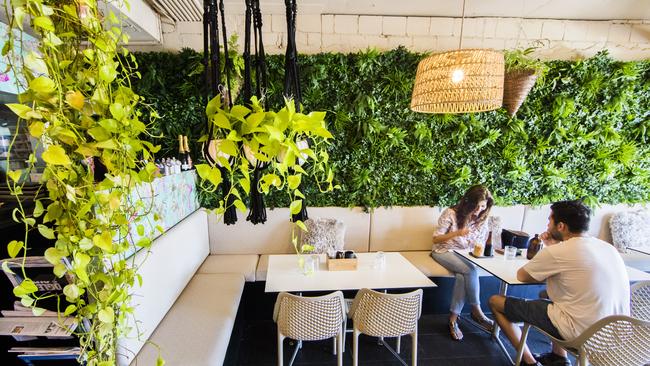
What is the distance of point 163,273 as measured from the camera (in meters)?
1.87

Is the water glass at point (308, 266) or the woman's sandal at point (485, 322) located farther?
the woman's sandal at point (485, 322)

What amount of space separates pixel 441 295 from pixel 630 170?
2.89 metres

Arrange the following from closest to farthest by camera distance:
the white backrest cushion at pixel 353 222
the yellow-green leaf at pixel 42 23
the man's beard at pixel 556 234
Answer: the yellow-green leaf at pixel 42 23 → the man's beard at pixel 556 234 → the white backrest cushion at pixel 353 222

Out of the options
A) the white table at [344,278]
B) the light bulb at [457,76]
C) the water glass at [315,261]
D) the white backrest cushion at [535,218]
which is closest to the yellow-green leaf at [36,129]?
the white table at [344,278]

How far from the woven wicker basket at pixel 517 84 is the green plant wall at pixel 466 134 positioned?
0.45 meters

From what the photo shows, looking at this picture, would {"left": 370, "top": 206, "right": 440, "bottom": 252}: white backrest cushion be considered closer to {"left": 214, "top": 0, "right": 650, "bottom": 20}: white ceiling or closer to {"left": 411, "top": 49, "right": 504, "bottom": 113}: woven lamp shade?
{"left": 411, "top": 49, "right": 504, "bottom": 113}: woven lamp shade

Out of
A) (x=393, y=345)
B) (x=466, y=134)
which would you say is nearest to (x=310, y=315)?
(x=393, y=345)

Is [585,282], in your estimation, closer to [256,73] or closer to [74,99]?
[256,73]

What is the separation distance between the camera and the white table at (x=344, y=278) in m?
1.95

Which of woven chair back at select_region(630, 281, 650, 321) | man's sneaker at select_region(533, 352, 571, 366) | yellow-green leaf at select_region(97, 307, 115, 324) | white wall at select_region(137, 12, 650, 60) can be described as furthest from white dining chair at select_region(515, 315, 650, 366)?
white wall at select_region(137, 12, 650, 60)

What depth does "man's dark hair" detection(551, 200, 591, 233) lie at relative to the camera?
5.85 ft

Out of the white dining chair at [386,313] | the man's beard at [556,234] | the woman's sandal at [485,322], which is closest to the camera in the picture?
the white dining chair at [386,313]

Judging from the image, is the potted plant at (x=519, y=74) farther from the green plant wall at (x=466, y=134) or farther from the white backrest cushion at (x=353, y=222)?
the white backrest cushion at (x=353, y=222)

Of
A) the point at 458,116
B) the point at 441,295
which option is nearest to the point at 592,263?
the point at 441,295
